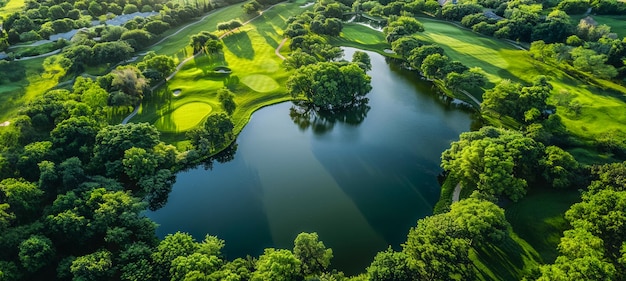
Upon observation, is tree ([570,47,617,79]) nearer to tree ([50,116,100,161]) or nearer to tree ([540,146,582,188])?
tree ([540,146,582,188])

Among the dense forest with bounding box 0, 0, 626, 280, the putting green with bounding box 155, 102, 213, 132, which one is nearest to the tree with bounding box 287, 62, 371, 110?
the dense forest with bounding box 0, 0, 626, 280

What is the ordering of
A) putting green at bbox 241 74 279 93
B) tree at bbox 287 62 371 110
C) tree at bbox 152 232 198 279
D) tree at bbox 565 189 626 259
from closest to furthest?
tree at bbox 152 232 198 279, tree at bbox 565 189 626 259, tree at bbox 287 62 371 110, putting green at bbox 241 74 279 93

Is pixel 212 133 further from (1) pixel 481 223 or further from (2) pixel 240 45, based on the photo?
(2) pixel 240 45

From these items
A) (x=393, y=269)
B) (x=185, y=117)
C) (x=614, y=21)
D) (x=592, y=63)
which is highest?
(x=614, y=21)

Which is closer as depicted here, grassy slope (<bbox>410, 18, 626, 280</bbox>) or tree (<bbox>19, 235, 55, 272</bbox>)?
tree (<bbox>19, 235, 55, 272</bbox>)

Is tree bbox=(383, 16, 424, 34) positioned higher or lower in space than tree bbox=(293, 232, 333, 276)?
higher

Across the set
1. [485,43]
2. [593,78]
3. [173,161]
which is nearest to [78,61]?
[173,161]

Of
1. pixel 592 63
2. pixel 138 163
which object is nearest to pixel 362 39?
pixel 592 63

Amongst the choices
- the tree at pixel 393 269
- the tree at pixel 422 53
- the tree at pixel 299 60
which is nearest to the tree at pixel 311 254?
the tree at pixel 393 269
